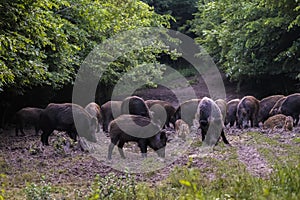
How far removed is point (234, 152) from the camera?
9930mm

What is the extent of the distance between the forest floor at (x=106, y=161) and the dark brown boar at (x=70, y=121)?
63 centimetres

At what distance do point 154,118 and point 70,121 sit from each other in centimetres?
368

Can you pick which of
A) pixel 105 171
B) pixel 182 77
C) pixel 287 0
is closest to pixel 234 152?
pixel 105 171

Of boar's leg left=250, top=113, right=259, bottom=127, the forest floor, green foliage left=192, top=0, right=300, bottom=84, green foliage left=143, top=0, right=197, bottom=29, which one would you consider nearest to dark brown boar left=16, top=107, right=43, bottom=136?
the forest floor

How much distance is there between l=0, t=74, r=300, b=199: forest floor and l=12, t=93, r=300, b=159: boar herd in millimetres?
436

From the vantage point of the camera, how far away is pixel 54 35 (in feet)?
42.9

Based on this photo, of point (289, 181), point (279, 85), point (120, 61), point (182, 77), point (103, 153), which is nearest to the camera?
point (289, 181)

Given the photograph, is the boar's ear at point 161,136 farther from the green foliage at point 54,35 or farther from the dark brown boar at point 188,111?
the dark brown boar at point 188,111

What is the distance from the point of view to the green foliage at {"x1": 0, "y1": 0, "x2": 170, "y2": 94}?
1058 centimetres

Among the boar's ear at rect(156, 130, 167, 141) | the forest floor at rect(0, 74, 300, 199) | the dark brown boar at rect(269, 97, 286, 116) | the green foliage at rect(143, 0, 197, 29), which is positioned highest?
the green foliage at rect(143, 0, 197, 29)

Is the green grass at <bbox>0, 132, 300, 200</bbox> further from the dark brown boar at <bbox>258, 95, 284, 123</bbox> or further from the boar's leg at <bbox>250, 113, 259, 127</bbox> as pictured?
the dark brown boar at <bbox>258, 95, 284, 123</bbox>

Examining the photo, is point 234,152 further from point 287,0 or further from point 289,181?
point 287,0

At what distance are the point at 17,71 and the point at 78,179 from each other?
3980 mm

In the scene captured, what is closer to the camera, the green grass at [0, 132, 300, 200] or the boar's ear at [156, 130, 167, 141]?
the green grass at [0, 132, 300, 200]
